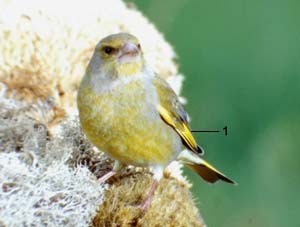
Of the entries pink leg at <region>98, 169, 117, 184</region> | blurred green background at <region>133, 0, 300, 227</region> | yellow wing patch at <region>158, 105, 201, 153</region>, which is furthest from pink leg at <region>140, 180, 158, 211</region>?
blurred green background at <region>133, 0, 300, 227</region>

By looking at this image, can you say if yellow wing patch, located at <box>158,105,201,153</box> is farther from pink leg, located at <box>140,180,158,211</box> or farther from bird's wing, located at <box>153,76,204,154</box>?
pink leg, located at <box>140,180,158,211</box>

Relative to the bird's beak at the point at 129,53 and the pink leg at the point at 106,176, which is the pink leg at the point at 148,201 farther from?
the bird's beak at the point at 129,53

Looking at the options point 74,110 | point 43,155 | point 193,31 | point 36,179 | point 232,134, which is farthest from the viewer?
point 193,31

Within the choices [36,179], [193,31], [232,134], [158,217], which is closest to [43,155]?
[36,179]

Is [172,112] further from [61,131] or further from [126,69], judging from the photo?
[61,131]

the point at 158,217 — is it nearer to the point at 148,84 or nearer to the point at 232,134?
the point at 148,84
